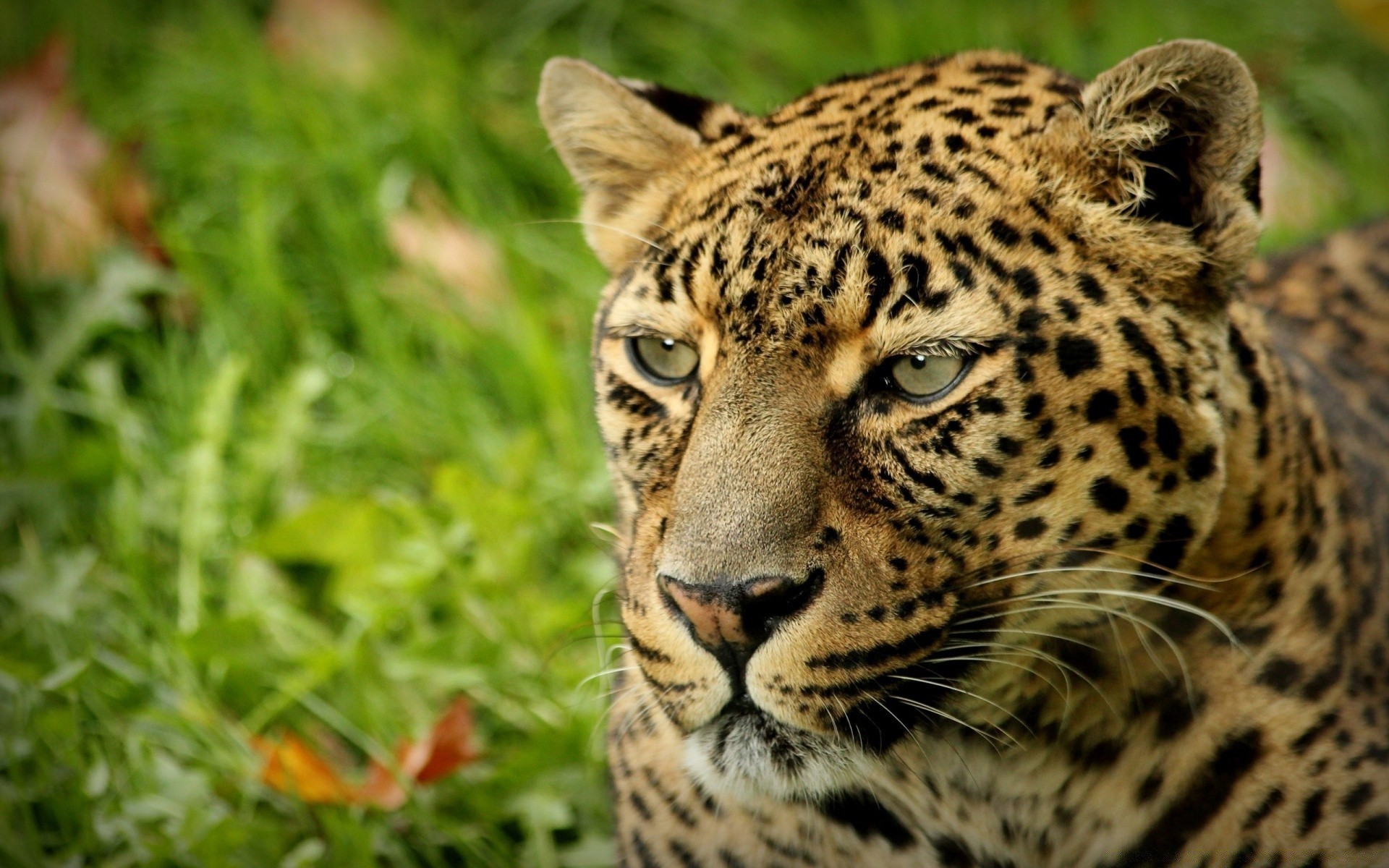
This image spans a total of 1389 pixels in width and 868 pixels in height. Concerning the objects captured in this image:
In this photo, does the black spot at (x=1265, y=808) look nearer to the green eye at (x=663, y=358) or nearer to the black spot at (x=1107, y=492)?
the black spot at (x=1107, y=492)

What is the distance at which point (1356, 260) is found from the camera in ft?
14.8

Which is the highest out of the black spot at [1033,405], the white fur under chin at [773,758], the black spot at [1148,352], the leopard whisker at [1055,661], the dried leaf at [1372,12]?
the dried leaf at [1372,12]

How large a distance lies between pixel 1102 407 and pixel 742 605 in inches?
29.5

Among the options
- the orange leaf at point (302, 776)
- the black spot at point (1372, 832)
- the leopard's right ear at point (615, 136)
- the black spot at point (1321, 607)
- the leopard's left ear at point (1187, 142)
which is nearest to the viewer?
the leopard's left ear at point (1187, 142)

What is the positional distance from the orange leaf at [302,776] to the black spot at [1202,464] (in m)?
2.31

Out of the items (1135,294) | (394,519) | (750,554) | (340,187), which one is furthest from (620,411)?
(340,187)

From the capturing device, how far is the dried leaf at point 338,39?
6.45 meters

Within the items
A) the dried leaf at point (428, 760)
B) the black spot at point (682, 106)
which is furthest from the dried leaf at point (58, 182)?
the black spot at point (682, 106)

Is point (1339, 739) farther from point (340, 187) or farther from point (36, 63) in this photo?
point (36, 63)

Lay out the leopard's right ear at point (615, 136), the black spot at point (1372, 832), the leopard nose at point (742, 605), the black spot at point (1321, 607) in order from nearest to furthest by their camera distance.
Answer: the leopard nose at point (742, 605)
the black spot at point (1372, 832)
the black spot at point (1321, 607)
the leopard's right ear at point (615, 136)

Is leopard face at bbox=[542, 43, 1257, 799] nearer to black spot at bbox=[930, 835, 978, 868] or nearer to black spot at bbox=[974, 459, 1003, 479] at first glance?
black spot at bbox=[974, 459, 1003, 479]

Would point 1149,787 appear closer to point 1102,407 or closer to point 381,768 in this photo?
point 1102,407

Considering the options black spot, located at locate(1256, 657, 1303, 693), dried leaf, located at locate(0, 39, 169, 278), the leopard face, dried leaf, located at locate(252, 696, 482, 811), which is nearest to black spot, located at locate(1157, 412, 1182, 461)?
the leopard face

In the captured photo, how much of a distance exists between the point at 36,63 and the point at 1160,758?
5.57m
